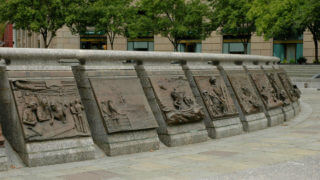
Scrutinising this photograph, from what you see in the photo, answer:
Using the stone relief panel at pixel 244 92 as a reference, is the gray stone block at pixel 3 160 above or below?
below

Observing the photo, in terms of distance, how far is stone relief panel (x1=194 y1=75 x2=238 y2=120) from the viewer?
11148 millimetres

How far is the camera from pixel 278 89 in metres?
15.0

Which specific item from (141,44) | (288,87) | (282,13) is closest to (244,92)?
(288,87)

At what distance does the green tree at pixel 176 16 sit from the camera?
41.7 m

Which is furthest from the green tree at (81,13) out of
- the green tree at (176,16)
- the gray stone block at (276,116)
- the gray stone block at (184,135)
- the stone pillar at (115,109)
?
the stone pillar at (115,109)

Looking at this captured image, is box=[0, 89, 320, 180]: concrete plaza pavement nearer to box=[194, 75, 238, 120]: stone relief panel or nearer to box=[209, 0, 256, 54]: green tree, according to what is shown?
box=[194, 75, 238, 120]: stone relief panel

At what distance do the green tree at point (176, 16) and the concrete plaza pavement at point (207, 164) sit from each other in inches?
1256

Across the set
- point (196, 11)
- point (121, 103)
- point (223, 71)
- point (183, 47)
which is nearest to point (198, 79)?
point (223, 71)

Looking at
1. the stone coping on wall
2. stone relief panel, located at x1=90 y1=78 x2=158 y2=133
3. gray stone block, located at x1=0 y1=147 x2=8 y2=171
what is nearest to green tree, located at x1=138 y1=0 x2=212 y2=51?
the stone coping on wall

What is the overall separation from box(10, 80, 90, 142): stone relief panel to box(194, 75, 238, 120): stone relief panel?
3707 mm

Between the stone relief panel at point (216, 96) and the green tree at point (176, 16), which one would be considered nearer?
the stone relief panel at point (216, 96)

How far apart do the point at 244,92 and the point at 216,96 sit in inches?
63.7

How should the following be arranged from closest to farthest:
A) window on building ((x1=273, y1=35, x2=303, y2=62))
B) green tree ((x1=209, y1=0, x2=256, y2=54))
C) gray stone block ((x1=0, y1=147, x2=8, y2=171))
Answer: gray stone block ((x1=0, y1=147, x2=8, y2=171)), green tree ((x1=209, y1=0, x2=256, y2=54)), window on building ((x1=273, y1=35, x2=303, y2=62))

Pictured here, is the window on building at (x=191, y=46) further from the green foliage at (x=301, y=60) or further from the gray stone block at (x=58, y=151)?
the gray stone block at (x=58, y=151)
